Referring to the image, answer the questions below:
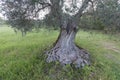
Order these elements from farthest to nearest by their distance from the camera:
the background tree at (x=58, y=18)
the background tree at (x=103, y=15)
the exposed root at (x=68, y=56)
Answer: the exposed root at (x=68, y=56) → the background tree at (x=103, y=15) → the background tree at (x=58, y=18)

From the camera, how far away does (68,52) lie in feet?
27.0

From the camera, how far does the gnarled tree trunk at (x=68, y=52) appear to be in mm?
7938

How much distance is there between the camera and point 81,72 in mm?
7656

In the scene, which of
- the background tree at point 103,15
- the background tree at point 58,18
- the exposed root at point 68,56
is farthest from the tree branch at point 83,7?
the exposed root at point 68,56

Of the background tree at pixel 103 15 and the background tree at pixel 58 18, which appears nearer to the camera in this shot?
the background tree at pixel 58 18

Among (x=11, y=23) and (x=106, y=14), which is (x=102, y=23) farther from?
(x=11, y=23)

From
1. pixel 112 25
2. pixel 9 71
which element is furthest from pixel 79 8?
pixel 9 71

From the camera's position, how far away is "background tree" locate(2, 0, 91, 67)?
685 cm

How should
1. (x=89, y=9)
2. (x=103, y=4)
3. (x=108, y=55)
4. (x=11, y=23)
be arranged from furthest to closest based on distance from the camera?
(x=108, y=55)
(x=11, y=23)
(x=89, y=9)
(x=103, y=4)

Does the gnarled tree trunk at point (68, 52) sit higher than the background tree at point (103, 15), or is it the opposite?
the background tree at point (103, 15)

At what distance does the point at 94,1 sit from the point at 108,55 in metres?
3.87

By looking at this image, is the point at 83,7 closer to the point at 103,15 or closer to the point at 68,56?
the point at 103,15

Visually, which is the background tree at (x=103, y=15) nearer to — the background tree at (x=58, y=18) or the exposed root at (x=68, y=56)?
the background tree at (x=58, y=18)

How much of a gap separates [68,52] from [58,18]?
173 cm
